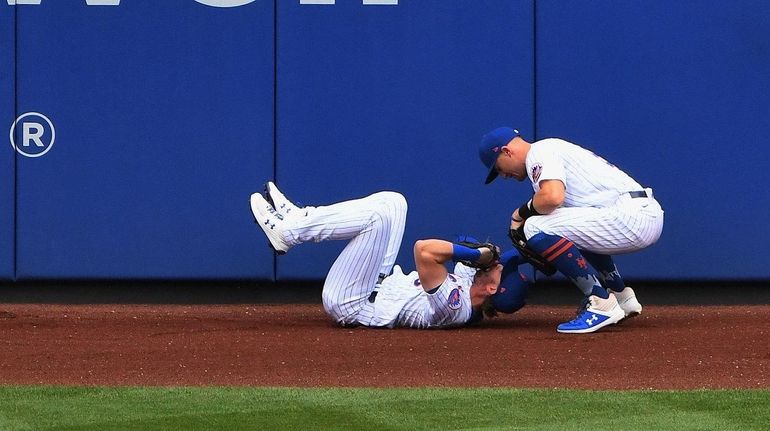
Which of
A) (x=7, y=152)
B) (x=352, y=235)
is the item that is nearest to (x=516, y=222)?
(x=352, y=235)

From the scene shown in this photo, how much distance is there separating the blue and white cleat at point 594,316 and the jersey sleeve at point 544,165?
65 centimetres

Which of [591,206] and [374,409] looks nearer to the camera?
[374,409]

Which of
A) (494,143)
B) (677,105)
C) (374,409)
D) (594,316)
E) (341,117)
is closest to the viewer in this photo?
(374,409)

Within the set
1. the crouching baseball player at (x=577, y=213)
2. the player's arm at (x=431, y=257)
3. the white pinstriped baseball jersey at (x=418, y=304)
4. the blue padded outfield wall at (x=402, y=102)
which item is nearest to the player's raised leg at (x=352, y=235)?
the white pinstriped baseball jersey at (x=418, y=304)

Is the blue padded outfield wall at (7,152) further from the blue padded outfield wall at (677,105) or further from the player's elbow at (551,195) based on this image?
the player's elbow at (551,195)

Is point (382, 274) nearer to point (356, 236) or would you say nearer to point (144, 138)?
point (356, 236)

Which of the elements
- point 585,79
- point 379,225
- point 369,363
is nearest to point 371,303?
point 379,225

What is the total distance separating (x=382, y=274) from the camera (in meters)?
7.36

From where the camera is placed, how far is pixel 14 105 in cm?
906

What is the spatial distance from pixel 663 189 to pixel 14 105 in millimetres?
4422

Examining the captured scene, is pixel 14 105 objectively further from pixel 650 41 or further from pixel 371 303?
pixel 650 41

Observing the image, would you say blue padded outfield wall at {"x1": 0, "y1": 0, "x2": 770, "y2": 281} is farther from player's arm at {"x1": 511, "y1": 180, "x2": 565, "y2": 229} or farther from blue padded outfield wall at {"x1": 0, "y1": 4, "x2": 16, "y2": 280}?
player's arm at {"x1": 511, "y1": 180, "x2": 565, "y2": 229}

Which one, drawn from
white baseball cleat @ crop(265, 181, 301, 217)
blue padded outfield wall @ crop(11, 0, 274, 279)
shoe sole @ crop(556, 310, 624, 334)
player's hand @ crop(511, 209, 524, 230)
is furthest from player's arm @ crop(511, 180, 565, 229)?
blue padded outfield wall @ crop(11, 0, 274, 279)

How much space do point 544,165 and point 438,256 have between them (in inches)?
28.5
